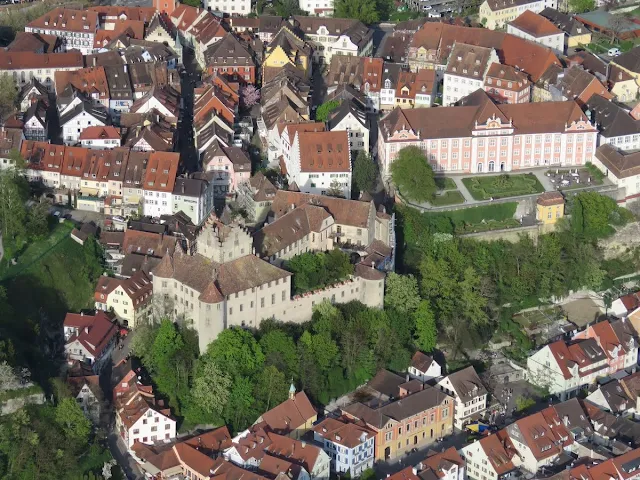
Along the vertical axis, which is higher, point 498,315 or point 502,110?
point 502,110

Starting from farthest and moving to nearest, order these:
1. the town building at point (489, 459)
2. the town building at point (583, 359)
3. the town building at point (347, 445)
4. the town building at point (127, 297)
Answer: the town building at point (127, 297), the town building at point (583, 359), the town building at point (489, 459), the town building at point (347, 445)

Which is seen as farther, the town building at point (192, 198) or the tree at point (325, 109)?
the tree at point (325, 109)

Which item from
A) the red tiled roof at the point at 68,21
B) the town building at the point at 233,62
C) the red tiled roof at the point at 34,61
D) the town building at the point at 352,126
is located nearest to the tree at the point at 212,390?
the town building at the point at 352,126

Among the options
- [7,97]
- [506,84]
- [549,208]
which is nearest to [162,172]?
[7,97]

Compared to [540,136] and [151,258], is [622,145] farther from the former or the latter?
[151,258]

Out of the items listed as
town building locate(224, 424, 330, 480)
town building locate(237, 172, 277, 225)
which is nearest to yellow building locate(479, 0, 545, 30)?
town building locate(237, 172, 277, 225)

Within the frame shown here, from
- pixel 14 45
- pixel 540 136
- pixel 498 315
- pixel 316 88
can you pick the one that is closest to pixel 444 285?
pixel 498 315

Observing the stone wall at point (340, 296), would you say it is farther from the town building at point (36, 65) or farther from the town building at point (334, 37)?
the town building at point (36, 65)
